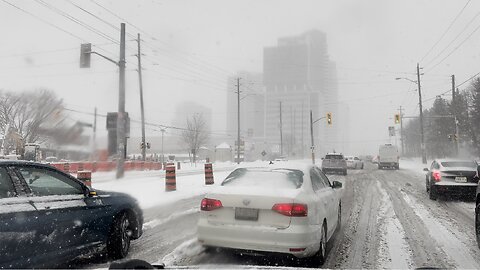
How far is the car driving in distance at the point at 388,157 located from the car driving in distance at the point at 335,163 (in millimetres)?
14039

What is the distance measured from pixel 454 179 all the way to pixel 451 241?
6851mm

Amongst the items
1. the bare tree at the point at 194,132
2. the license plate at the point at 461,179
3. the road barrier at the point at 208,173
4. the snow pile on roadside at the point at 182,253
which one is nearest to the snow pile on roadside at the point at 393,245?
the snow pile on roadside at the point at 182,253

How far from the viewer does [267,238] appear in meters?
5.20

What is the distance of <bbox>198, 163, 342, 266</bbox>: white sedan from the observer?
5.20 metres

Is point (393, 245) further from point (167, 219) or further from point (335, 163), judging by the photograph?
point (335, 163)

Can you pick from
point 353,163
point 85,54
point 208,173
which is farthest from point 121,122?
point 353,163

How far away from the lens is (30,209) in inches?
174

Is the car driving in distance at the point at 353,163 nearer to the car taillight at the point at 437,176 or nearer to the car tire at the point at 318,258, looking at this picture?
the car taillight at the point at 437,176

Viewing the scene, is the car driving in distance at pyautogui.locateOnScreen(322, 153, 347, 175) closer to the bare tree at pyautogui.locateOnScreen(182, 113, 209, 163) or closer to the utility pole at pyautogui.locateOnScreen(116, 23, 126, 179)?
the utility pole at pyautogui.locateOnScreen(116, 23, 126, 179)

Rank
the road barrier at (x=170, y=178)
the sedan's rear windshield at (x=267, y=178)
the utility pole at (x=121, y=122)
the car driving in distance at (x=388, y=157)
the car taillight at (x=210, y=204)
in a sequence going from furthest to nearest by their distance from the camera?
the car driving in distance at (x=388, y=157) < the utility pole at (x=121, y=122) < the road barrier at (x=170, y=178) < the sedan's rear windshield at (x=267, y=178) < the car taillight at (x=210, y=204)

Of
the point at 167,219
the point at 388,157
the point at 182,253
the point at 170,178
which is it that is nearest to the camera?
the point at 182,253

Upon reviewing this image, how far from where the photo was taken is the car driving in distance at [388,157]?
4281cm

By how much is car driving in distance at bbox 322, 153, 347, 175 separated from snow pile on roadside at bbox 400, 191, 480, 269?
1990 centimetres

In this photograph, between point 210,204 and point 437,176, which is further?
point 437,176
